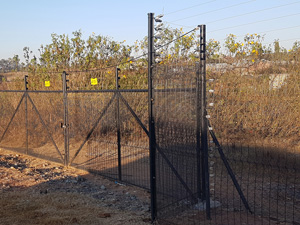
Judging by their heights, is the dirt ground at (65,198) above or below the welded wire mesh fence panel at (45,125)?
below

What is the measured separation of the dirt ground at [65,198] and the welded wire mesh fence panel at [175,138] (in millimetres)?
616

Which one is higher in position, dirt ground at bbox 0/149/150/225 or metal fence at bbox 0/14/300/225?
metal fence at bbox 0/14/300/225

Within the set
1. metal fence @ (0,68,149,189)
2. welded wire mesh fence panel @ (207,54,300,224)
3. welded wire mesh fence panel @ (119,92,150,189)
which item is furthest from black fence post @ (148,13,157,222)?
welded wire mesh fence panel @ (119,92,150,189)

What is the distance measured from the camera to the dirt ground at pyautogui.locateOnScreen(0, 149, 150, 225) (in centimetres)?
560

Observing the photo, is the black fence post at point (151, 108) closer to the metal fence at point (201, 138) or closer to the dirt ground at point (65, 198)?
the metal fence at point (201, 138)

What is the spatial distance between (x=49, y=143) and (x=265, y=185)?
21.0ft

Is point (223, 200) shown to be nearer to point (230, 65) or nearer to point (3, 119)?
point (230, 65)

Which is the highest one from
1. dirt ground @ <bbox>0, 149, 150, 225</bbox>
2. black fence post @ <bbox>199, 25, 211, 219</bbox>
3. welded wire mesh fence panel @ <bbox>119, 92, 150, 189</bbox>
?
black fence post @ <bbox>199, 25, 211, 219</bbox>

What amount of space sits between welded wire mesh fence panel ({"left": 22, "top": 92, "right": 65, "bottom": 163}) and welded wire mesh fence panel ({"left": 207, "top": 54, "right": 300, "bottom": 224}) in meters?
4.92

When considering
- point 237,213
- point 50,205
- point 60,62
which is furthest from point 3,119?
point 237,213

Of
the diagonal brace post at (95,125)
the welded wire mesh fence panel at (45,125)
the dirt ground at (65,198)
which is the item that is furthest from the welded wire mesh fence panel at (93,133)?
the welded wire mesh fence panel at (45,125)

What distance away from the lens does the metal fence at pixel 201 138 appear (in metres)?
4.88

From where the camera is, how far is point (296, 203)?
19.1 feet

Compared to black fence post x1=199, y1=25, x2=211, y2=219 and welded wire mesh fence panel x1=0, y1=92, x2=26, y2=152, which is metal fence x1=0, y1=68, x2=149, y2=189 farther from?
black fence post x1=199, y1=25, x2=211, y2=219
